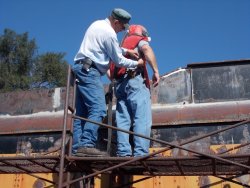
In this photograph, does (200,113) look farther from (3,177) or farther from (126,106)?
(3,177)

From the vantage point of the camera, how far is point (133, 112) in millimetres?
5223

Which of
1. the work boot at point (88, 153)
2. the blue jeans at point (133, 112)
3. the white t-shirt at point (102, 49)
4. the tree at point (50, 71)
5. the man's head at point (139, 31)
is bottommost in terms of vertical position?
the work boot at point (88, 153)

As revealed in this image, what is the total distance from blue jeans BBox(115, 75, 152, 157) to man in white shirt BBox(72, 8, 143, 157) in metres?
0.33

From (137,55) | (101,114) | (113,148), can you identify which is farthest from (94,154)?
(137,55)

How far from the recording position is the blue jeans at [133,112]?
4.91 m

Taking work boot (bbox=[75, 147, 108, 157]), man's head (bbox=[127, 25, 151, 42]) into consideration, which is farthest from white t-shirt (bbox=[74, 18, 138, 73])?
Result: work boot (bbox=[75, 147, 108, 157])

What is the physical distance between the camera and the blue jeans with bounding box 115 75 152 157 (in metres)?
4.91

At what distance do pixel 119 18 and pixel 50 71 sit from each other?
27.8 metres

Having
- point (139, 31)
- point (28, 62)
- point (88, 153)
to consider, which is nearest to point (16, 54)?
point (28, 62)

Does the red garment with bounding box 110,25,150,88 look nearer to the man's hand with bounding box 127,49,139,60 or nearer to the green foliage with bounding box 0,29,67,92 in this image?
the man's hand with bounding box 127,49,139,60

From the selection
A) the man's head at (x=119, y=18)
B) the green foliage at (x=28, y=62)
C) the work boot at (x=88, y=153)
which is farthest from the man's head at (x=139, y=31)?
the green foliage at (x=28, y=62)

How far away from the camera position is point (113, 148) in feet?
18.7

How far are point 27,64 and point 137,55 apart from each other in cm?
2861

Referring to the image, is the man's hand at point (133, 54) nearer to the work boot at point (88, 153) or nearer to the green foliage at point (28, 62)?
the work boot at point (88, 153)
